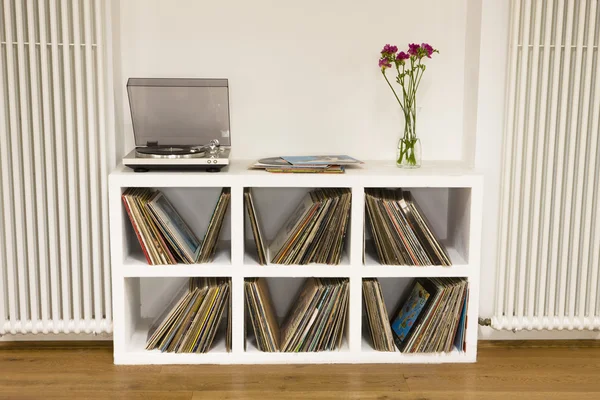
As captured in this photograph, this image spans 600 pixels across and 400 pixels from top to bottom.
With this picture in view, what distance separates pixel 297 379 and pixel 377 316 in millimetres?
364

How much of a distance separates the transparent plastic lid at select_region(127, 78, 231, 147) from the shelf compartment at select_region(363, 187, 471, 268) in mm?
657

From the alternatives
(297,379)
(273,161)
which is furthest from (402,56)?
(297,379)

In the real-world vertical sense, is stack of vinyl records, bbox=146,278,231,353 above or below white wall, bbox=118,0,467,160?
below

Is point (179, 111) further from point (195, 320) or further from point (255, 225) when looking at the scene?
point (195, 320)

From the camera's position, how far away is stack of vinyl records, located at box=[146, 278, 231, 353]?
2598 millimetres

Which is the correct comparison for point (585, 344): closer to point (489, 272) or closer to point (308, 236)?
point (489, 272)

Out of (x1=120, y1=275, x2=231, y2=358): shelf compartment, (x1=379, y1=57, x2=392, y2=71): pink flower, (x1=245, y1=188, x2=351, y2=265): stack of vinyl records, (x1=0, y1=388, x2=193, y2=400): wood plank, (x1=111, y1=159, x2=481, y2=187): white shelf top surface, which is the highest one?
(x1=379, y1=57, x2=392, y2=71): pink flower

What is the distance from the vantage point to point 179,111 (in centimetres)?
270

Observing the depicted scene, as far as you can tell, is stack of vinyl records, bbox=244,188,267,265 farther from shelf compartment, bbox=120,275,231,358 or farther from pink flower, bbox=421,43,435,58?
pink flower, bbox=421,43,435,58

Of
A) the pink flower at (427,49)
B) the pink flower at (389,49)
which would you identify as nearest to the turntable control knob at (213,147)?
the pink flower at (389,49)

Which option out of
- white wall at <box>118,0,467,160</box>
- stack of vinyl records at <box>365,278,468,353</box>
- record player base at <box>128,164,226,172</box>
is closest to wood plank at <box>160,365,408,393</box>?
stack of vinyl records at <box>365,278,468,353</box>

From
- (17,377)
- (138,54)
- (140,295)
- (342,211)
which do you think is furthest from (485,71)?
(17,377)

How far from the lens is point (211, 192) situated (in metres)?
2.85

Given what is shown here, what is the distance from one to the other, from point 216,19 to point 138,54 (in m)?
0.32
